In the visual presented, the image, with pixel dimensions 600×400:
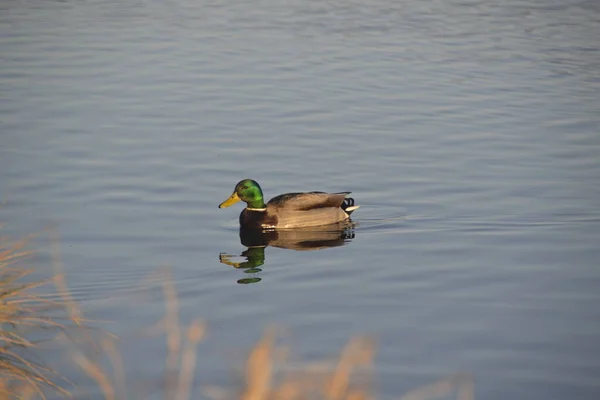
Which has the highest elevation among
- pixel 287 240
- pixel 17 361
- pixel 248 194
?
pixel 248 194

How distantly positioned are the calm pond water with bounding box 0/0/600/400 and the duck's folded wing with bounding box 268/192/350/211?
13.2 inches

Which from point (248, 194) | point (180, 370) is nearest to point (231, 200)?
point (248, 194)

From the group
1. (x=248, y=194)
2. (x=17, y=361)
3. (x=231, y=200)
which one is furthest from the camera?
(x=231, y=200)

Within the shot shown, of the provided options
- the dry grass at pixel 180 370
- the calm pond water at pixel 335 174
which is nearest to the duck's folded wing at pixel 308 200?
the calm pond water at pixel 335 174

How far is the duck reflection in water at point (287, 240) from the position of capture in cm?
994

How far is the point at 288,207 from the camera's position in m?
11.1

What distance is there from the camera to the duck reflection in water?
32.6 ft

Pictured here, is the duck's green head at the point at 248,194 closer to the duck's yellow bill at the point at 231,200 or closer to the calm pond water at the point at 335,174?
the duck's yellow bill at the point at 231,200

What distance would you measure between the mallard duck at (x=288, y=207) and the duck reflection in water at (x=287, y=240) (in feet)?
0.33

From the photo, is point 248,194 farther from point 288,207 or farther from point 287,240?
point 287,240

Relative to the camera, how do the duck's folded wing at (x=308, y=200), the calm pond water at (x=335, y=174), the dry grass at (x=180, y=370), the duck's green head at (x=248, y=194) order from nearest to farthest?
the dry grass at (x=180, y=370) → the calm pond water at (x=335, y=174) → the duck's folded wing at (x=308, y=200) → the duck's green head at (x=248, y=194)

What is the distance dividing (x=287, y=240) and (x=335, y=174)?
1739 millimetres

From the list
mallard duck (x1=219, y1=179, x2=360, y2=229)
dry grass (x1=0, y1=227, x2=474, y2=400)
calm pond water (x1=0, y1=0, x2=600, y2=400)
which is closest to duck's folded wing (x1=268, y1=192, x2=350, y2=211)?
mallard duck (x1=219, y1=179, x2=360, y2=229)

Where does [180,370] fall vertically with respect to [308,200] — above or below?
below
